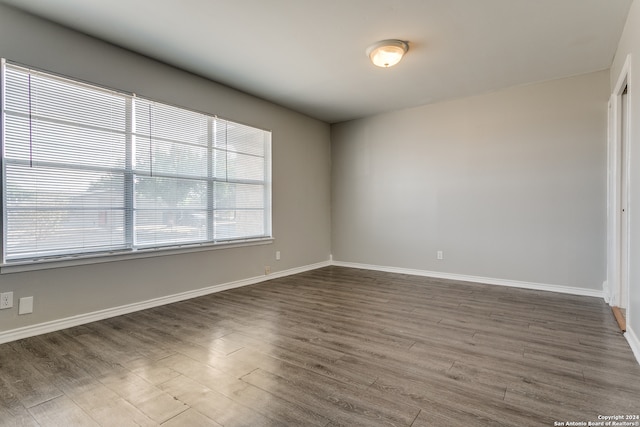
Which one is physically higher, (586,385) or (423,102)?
(423,102)

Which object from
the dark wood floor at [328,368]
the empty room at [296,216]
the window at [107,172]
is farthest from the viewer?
the window at [107,172]

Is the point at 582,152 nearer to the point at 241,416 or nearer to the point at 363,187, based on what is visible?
the point at 363,187

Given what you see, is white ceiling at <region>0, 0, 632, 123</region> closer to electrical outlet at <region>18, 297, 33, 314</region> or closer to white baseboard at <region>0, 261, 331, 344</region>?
electrical outlet at <region>18, 297, 33, 314</region>

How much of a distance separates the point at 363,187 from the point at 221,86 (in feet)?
9.26

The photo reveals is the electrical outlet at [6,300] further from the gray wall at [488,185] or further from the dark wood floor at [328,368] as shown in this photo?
the gray wall at [488,185]

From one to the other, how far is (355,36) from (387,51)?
1.16ft

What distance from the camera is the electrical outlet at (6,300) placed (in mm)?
2545

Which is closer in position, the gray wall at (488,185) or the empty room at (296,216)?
the empty room at (296,216)

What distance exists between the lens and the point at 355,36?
304 centimetres

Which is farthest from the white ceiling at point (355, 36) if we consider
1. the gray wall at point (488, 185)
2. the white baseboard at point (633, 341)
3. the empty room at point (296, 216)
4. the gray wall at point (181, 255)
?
the white baseboard at point (633, 341)

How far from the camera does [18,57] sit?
263cm

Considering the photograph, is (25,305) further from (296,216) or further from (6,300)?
(296,216)

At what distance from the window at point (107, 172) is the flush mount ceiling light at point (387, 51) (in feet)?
6.85

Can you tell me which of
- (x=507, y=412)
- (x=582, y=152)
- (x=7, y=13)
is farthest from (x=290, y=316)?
(x=582, y=152)
